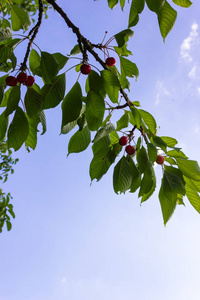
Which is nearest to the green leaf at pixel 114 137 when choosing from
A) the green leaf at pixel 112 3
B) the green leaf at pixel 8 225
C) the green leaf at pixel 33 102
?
the green leaf at pixel 33 102

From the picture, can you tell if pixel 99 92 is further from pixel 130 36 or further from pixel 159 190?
pixel 159 190

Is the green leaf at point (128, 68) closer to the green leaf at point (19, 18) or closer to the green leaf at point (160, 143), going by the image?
the green leaf at point (160, 143)

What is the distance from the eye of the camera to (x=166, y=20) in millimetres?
1230

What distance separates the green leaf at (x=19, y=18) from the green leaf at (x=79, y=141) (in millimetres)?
609

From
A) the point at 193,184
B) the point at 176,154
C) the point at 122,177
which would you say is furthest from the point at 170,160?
the point at 122,177

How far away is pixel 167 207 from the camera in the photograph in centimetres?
146

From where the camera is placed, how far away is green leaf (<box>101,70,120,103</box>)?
1.32 metres

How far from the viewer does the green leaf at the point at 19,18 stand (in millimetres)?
1545

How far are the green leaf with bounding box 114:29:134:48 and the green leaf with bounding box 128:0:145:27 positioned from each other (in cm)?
8

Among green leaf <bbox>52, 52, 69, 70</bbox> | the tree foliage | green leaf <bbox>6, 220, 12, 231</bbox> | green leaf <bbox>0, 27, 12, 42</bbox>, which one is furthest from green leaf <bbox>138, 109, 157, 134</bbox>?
green leaf <bbox>6, 220, 12, 231</bbox>

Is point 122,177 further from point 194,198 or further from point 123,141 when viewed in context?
point 194,198

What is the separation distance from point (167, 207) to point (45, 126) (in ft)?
2.28

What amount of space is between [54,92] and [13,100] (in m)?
0.18

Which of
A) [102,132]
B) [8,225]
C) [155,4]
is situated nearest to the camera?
[155,4]
